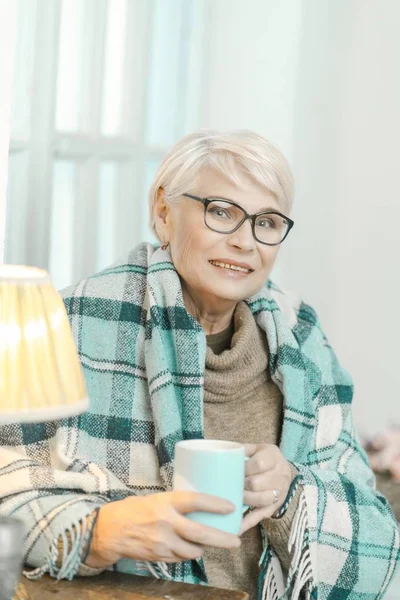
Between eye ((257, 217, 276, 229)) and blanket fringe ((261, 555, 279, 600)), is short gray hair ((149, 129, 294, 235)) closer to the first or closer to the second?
eye ((257, 217, 276, 229))

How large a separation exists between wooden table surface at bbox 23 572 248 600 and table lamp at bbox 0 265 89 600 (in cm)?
19

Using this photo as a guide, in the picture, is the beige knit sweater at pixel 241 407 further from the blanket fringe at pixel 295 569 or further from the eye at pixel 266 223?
the eye at pixel 266 223

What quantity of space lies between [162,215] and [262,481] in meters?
0.61

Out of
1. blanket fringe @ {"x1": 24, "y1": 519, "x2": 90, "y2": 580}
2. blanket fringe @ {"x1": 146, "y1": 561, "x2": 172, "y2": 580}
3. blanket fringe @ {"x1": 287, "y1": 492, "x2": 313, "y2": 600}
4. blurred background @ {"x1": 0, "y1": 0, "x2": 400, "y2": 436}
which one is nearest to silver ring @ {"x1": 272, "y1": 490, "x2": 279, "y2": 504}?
blanket fringe @ {"x1": 287, "y1": 492, "x2": 313, "y2": 600}

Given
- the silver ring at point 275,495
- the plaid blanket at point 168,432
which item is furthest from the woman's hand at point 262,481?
the plaid blanket at point 168,432

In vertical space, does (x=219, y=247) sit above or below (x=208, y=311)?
above

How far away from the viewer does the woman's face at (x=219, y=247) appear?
185 centimetres

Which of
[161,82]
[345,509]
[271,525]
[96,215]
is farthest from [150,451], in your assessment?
[161,82]

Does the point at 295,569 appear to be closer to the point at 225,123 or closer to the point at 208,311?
the point at 208,311

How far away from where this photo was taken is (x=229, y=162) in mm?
1852

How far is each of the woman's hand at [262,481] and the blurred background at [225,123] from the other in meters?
0.68

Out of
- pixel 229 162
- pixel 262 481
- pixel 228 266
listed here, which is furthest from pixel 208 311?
pixel 262 481

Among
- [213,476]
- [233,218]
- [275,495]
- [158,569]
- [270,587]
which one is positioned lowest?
[270,587]

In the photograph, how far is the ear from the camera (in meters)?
1.95
